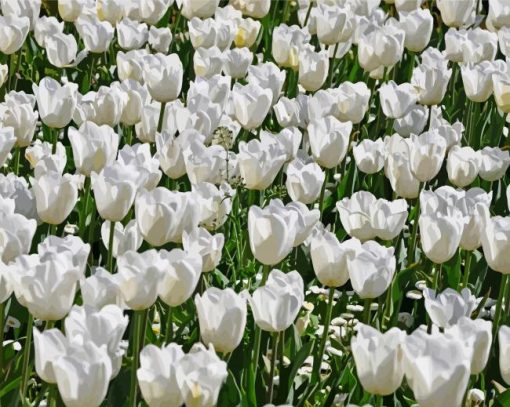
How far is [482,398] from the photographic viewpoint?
2.85m

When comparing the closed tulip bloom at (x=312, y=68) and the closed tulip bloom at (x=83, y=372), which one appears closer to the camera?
the closed tulip bloom at (x=83, y=372)

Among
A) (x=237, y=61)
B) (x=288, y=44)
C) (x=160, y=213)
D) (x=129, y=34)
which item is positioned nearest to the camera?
(x=160, y=213)

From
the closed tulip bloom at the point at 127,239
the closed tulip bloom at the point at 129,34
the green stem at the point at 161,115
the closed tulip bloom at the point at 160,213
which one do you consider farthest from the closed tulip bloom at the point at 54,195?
the closed tulip bloom at the point at 129,34

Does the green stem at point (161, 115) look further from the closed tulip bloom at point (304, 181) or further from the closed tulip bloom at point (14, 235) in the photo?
the closed tulip bloom at point (14, 235)

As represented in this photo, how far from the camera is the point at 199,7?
538 cm

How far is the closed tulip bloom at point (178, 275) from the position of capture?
258cm

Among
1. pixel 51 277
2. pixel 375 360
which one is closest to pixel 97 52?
pixel 51 277

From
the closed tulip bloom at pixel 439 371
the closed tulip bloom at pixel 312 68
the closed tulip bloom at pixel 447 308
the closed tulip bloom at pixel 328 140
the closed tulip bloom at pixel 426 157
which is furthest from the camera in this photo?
the closed tulip bloom at pixel 312 68

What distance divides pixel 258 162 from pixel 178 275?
95cm

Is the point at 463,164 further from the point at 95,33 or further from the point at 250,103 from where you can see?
the point at 95,33

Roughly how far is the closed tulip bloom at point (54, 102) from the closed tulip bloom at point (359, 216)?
3.58 ft

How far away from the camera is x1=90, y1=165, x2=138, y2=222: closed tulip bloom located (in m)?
3.00

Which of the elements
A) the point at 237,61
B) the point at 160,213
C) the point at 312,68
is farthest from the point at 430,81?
the point at 160,213

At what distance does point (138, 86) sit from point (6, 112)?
1.51 ft
